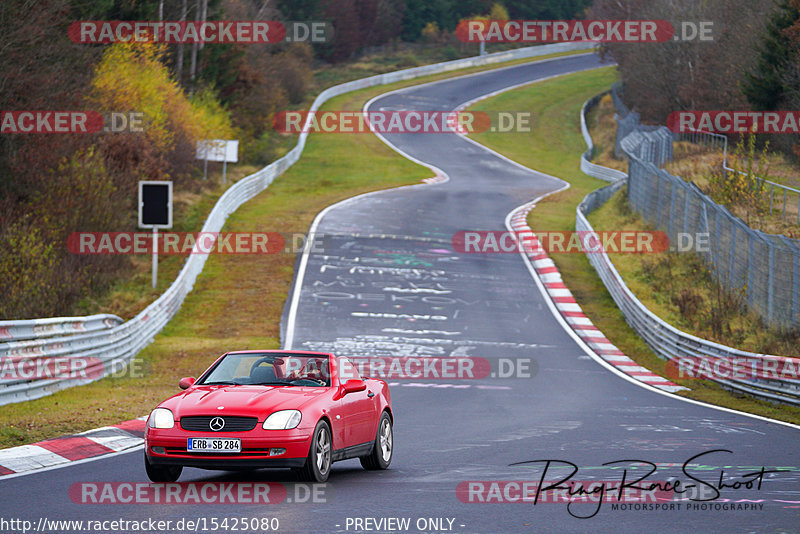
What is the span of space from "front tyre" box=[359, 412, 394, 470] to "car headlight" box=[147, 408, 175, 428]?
7.52 feet

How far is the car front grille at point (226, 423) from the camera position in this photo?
30.7 feet

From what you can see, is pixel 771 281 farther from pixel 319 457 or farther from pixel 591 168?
pixel 591 168

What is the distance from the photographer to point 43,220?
27.1 m

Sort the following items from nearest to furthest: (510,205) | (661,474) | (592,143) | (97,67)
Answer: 1. (661,474)
2. (97,67)
3. (510,205)
4. (592,143)

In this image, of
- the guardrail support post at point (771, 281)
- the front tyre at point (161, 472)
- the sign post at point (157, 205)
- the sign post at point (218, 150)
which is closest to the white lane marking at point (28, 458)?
the front tyre at point (161, 472)

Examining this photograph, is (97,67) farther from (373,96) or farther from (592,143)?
(373,96)

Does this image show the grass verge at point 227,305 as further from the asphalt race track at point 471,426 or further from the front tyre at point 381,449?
→ the front tyre at point 381,449

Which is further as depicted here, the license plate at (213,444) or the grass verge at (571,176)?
the grass verge at (571,176)

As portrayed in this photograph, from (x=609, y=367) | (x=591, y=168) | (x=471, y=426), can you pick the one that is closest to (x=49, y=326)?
(x=471, y=426)

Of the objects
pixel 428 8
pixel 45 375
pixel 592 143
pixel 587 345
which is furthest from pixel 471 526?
pixel 428 8

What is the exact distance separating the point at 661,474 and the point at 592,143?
65119 mm

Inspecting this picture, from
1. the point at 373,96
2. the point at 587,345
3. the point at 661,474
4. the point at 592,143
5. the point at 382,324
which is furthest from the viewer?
the point at 373,96

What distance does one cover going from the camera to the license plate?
30.4 feet

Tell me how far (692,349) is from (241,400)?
14796 mm
